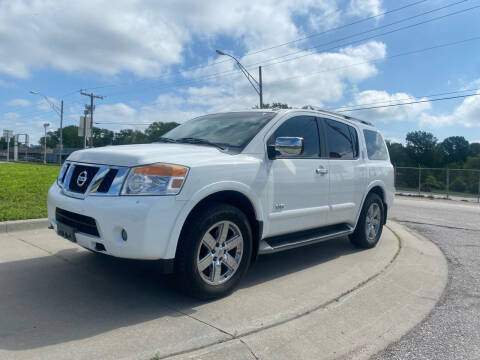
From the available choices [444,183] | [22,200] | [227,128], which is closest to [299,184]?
[227,128]

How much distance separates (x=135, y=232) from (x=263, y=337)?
125cm

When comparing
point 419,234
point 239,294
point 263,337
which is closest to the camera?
point 263,337

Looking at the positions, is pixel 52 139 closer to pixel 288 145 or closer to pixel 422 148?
pixel 422 148

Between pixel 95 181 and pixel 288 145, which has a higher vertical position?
pixel 288 145

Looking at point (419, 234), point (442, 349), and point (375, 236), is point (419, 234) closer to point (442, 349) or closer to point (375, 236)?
point (375, 236)

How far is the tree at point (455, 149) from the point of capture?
8450 cm

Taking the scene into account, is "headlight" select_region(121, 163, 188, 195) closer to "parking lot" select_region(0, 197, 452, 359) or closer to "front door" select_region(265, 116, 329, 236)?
"parking lot" select_region(0, 197, 452, 359)

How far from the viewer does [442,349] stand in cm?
295

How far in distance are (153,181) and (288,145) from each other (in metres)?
1.43

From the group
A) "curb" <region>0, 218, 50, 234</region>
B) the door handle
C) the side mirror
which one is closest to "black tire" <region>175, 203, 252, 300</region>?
the side mirror

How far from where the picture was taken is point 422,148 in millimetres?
83750

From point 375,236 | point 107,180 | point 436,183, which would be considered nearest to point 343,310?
point 107,180

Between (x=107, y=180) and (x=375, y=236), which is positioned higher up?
(x=107, y=180)

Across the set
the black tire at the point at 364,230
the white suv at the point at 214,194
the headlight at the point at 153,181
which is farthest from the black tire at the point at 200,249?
the black tire at the point at 364,230
